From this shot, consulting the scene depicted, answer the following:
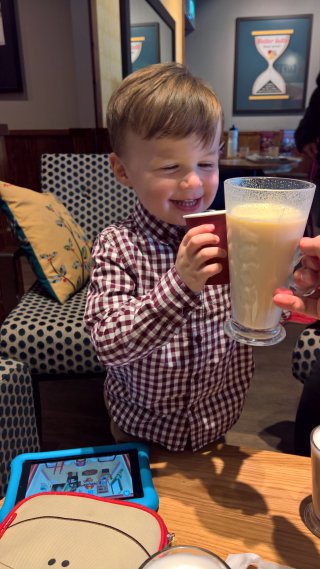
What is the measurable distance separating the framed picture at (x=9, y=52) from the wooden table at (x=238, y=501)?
11.7ft

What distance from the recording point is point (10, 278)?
185cm

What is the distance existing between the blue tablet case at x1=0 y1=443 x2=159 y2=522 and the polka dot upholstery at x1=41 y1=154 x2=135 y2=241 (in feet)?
4.84

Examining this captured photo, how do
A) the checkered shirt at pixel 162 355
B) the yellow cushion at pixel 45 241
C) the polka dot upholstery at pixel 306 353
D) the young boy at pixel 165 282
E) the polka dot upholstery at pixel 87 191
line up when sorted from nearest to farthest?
the young boy at pixel 165 282
the checkered shirt at pixel 162 355
the polka dot upholstery at pixel 306 353
the yellow cushion at pixel 45 241
the polka dot upholstery at pixel 87 191

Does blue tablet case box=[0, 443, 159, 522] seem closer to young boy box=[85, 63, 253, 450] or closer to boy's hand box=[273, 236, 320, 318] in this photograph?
young boy box=[85, 63, 253, 450]

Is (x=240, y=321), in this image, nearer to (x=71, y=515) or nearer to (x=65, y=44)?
(x=71, y=515)

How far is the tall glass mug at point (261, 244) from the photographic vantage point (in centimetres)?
57

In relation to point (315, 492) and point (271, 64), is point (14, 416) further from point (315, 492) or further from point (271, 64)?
point (271, 64)

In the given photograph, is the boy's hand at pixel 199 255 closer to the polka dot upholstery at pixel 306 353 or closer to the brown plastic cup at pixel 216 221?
the brown plastic cup at pixel 216 221

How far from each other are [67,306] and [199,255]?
1168mm

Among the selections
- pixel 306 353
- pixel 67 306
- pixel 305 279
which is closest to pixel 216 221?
pixel 305 279

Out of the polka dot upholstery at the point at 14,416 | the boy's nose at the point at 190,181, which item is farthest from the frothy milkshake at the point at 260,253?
the polka dot upholstery at the point at 14,416

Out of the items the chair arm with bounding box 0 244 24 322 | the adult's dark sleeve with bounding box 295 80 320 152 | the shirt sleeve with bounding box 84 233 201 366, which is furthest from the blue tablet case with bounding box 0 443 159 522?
the adult's dark sleeve with bounding box 295 80 320 152

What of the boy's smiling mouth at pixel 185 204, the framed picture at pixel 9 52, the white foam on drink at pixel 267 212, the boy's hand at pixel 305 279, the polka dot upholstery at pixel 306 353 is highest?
the framed picture at pixel 9 52

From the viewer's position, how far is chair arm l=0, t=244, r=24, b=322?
5.96 ft
